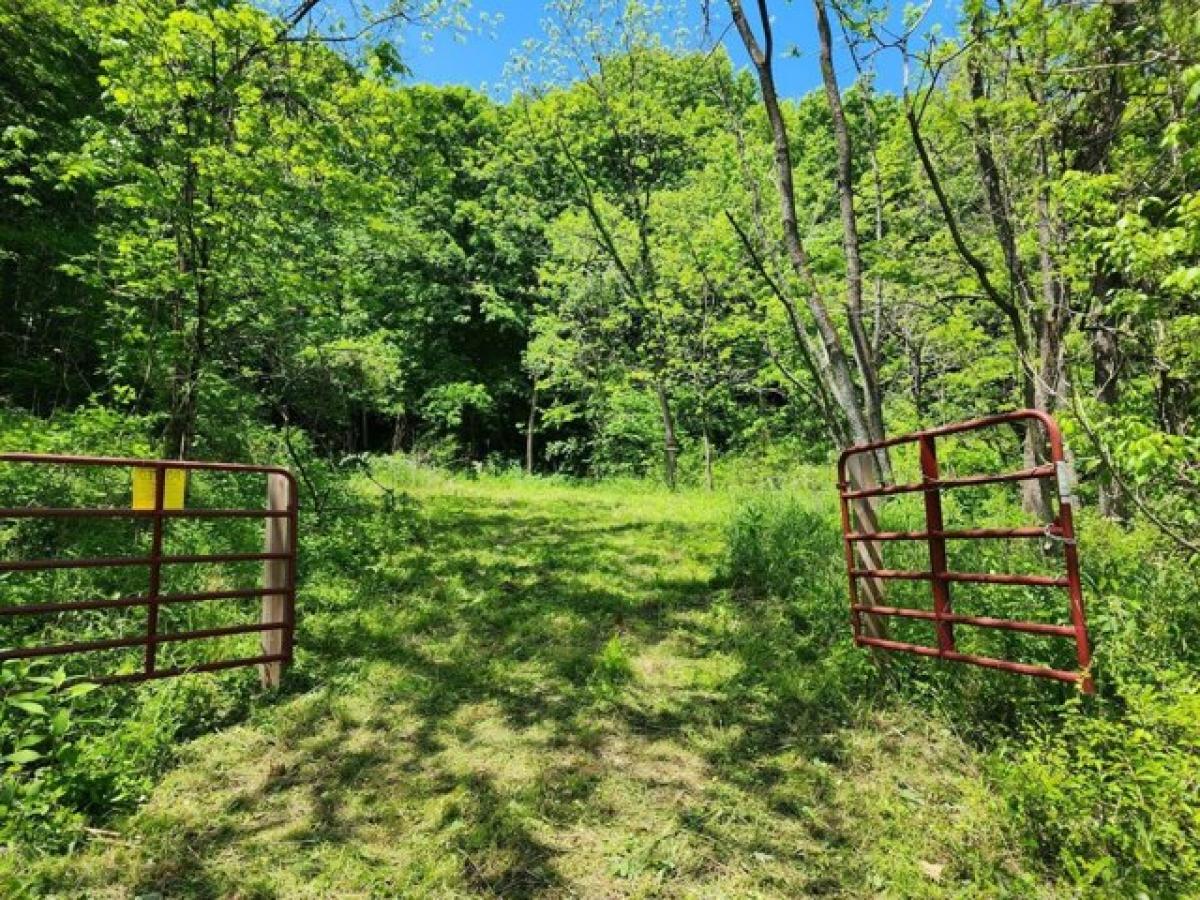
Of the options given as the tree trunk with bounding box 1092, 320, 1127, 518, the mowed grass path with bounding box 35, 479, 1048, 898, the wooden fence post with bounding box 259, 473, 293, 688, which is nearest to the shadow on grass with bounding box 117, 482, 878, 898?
the mowed grass path with bounding box 35, 479, 1048, 898

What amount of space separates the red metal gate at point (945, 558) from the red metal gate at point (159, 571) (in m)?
3.98

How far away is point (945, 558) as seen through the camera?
3.90m

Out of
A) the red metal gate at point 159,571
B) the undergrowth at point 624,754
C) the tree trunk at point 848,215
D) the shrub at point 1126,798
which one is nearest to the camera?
the shrub at point 1126,798

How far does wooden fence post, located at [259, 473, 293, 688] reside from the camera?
469cm

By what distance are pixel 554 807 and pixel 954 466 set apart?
6.84 meters

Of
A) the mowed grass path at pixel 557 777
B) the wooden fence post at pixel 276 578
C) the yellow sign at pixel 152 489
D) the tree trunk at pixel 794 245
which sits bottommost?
the mowed grass path at pixel 557 777

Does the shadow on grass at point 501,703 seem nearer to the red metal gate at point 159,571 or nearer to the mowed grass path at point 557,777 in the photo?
the mowed grass path at point 557,777

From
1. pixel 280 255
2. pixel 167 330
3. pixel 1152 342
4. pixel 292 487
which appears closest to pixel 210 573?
pixel 292 487

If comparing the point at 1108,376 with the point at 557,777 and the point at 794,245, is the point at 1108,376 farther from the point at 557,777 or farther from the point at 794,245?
the point at 557,777

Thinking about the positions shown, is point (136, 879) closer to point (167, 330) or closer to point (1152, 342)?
point (167, 330)

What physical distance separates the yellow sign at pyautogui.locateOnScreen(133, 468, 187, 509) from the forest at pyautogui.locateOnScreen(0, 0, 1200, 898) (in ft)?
3.71

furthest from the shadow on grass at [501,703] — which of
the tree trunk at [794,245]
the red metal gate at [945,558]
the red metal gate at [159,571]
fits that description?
the tree trunk at [794,245]

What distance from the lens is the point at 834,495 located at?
33.0 ft

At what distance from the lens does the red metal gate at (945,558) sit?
124 inches
